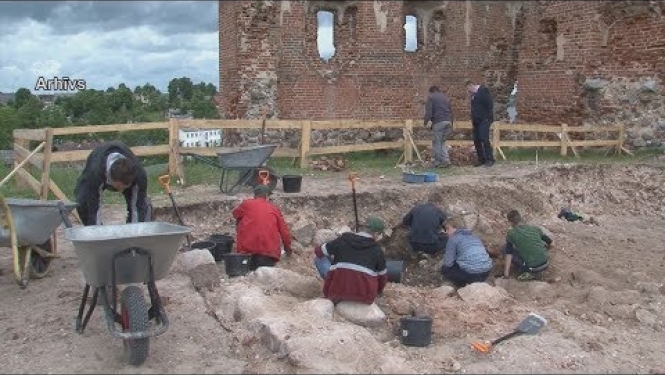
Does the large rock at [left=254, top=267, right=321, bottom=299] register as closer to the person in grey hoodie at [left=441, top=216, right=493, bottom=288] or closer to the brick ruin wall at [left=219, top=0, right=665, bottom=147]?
the person in grey hoodie at [left=441, top=216, right=493, bottom=288]

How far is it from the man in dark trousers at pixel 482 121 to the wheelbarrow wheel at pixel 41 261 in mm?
8319

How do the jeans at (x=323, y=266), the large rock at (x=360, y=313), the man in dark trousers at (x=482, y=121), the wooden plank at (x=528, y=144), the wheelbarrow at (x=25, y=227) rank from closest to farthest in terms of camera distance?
1. the large rock at (x=360, y=313)
2. the wheelbarrow at (x=25, y=227)
3. the jeans at (x=323, y=266)
4. the man in dark trousers at (x=482, y=121)
5. the wooden plank at (x=528, y=144)

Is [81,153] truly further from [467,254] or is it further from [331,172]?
[467,254]

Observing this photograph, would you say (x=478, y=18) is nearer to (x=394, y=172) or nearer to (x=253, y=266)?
(x=394, y=172)

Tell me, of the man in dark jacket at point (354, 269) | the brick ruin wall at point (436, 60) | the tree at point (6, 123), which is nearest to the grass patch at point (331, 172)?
the brick ruin wall at point (436, 60)

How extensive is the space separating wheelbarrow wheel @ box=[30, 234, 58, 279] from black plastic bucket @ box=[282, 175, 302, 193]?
4020 mm

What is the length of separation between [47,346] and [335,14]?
44.1 feet

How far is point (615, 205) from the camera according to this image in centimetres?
1280

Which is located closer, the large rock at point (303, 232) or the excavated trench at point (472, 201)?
the large rock at point (303, 232)

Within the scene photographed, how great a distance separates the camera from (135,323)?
16.8 ft

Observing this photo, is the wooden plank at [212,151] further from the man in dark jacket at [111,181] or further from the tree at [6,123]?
the tree at [6,123]

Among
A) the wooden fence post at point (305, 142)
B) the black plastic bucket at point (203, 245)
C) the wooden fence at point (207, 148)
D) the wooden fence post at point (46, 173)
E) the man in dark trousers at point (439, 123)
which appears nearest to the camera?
the black plastic bucket at point (203, 245)

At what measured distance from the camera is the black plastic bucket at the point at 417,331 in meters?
6.02

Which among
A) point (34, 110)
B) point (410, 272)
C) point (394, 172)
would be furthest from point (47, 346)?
point (34, 110)
